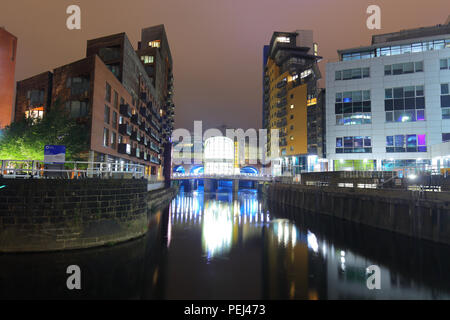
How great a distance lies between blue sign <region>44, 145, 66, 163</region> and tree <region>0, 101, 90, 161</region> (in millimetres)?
8388

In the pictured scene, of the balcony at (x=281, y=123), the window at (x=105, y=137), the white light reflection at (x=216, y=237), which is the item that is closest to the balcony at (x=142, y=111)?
→ the window at (x=105, y=137)

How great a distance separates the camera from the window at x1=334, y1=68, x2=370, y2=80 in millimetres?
46656

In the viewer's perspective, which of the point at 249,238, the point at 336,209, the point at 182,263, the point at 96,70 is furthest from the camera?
the point at 336,209

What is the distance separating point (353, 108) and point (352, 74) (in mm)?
5782

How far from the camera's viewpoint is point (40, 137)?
25016 millimetres

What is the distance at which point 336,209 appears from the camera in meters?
34.3

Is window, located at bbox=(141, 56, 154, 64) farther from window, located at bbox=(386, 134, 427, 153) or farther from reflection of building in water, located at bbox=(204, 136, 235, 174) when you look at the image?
reflection of building in water, located at bbox=(204, 136, 235, 174)

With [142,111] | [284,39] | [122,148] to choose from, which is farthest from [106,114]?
[284,39]

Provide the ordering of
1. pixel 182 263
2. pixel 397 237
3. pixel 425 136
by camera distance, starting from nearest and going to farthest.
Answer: pixel 182 263 → pixel 397 237 → pixel 425 136

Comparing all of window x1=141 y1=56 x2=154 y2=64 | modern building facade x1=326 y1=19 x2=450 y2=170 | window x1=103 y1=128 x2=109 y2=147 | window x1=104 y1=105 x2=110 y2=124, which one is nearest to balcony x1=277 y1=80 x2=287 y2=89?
modern building facade x1=326 y1=19 x2=450 y2=170

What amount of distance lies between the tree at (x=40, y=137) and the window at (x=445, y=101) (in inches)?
1945
